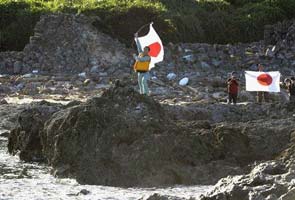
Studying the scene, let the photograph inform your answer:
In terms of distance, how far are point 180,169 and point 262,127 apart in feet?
8.22

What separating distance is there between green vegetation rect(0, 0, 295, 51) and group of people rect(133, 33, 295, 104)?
1263 centimetres

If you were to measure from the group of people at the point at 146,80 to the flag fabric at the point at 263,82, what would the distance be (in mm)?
379

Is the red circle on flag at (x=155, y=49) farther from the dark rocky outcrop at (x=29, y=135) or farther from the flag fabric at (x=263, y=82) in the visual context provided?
the dark rocky outcrop at (x=29, y=135)

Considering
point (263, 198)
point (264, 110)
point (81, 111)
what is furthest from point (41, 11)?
point (263, 198)

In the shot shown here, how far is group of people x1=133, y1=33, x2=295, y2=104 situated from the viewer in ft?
54.3

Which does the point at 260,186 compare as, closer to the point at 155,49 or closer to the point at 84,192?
the point at 84,192

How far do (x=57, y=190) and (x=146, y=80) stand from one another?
19.1 feet

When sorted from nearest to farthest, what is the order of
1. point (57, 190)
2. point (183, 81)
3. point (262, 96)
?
point (57, 190)
point (262, 96)
point (183, 81)

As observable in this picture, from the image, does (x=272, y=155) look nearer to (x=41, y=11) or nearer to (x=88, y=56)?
(x=88, y=56)

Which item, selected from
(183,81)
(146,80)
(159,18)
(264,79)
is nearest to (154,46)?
(146,80)

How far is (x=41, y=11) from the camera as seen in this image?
116 feet

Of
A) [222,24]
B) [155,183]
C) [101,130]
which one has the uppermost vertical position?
[222,24]

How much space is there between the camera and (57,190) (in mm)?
11984

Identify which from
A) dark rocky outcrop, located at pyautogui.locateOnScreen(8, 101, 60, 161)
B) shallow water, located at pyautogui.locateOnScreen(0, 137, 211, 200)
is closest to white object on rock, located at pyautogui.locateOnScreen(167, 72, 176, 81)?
dark rocky outcrop, located at pyautogui.locateOnScreen(8, 101, 60, 161)
